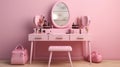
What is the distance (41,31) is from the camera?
332 cm

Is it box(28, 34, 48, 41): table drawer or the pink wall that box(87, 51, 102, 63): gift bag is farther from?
box(28, 34, 48, 41): table drawer

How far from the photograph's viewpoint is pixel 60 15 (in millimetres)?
3473

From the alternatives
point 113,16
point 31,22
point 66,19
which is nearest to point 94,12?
point 113,16

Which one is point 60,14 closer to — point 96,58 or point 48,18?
point 48,18

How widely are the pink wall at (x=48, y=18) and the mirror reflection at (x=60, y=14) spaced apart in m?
0.13

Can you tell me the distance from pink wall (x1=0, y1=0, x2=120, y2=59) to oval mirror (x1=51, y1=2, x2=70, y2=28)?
0.40ft

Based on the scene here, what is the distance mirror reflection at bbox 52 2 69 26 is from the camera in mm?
3453

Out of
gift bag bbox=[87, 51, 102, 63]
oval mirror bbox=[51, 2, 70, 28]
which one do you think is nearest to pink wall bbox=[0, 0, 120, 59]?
oval mirror bbox=[51, 2, 70, 28]

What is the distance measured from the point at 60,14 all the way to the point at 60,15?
0.08ft

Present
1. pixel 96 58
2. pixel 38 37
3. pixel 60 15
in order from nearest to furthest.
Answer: pixel 38 37
pixel 96 58
pixel 60 15

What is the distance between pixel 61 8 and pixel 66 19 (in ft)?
0.89

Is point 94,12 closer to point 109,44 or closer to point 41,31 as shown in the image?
point 109,44

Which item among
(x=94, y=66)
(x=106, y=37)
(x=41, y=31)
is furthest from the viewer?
(x=106, y=37)

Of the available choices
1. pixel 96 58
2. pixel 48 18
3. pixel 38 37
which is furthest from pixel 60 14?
pixel 96 58
